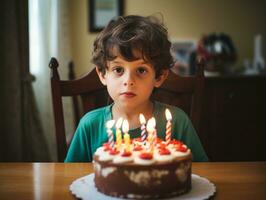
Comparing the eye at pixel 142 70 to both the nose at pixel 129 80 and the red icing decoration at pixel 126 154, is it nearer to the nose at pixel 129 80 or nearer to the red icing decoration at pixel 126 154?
the nose at pixel 129 80

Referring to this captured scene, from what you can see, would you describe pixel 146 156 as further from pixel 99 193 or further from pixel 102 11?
pixel 102 11

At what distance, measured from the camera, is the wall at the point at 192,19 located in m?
3.92

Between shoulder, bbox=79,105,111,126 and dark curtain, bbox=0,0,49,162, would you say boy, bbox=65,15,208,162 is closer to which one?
shoulder, bbox=79,105,111,126

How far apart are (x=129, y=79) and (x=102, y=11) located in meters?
2.73

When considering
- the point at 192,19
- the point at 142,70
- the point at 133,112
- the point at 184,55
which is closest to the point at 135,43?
the point at 142,70

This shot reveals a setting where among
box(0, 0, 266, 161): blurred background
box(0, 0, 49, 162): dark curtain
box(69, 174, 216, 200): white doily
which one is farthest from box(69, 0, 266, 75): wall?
box(69, 174, 216, 200): white doily

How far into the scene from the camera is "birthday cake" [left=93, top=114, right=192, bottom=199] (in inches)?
39.3

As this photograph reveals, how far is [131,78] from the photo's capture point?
1291 millimetres

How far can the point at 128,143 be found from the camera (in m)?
1.12

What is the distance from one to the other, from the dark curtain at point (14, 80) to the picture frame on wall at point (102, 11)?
1.39 m

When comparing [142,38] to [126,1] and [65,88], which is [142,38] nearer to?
[65,88]

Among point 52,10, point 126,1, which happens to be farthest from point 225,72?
point 52,10

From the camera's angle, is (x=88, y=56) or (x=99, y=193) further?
(x=88, y=56)

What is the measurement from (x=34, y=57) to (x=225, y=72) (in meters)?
1.63
